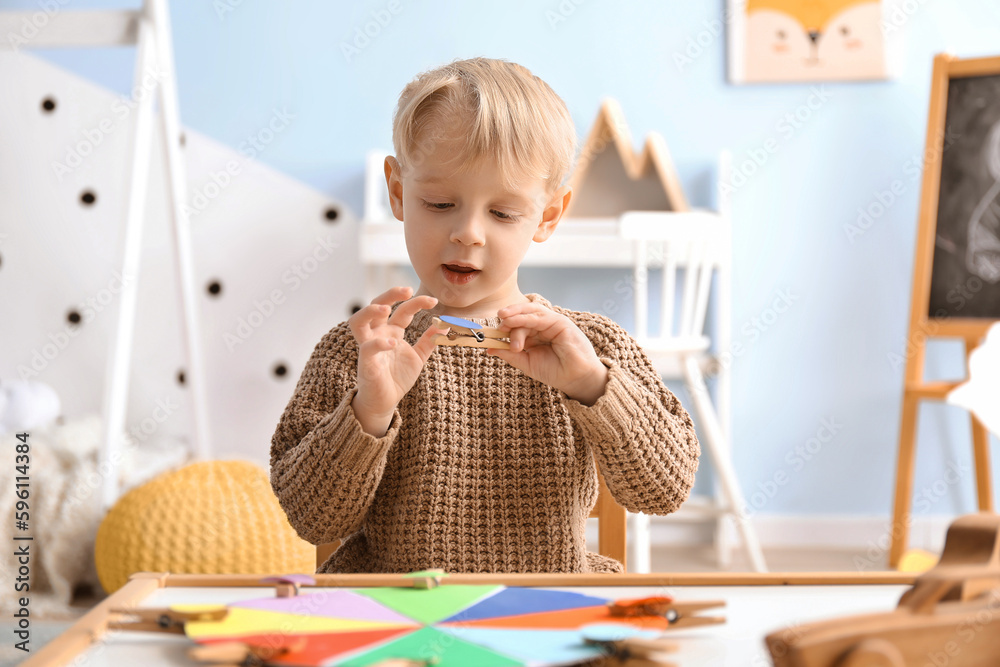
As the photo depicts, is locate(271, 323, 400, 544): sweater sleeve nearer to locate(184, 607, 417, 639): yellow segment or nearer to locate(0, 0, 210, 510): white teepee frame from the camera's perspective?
locate(184, 607, 417, 639): yellow segment

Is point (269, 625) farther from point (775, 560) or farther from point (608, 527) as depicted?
point (775, 560)

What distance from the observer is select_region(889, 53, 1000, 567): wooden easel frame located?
221 centimetres

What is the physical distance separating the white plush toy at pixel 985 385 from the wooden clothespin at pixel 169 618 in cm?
204

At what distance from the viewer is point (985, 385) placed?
2.15m

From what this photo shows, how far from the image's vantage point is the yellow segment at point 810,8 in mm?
2447

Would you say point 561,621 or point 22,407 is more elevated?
point 561,621

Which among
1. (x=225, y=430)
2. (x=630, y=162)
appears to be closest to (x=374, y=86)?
(x=630, y=162)

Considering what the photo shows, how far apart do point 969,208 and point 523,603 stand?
215cm

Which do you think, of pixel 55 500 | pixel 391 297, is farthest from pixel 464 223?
pixel 55 500

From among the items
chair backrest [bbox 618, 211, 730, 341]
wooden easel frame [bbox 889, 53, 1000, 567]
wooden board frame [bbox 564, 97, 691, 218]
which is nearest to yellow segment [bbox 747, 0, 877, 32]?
wooden easel frame [bbox 889, 53, 1000, 567]

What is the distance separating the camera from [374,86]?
2.52 meters

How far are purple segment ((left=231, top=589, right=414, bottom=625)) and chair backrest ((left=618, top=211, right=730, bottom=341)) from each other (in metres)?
1.58

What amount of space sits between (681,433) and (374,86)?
1970 mm

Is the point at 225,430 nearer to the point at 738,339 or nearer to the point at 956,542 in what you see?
the point at 738,339
